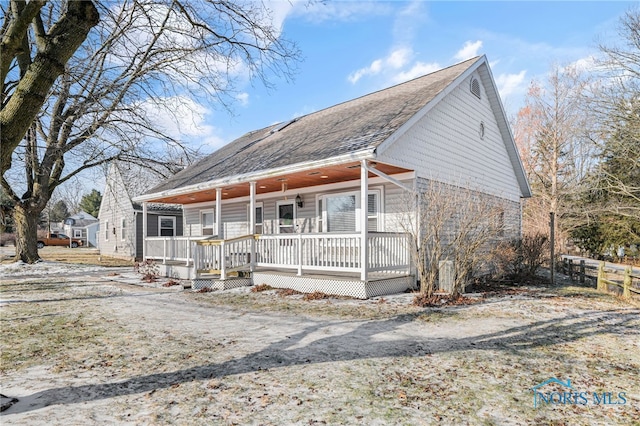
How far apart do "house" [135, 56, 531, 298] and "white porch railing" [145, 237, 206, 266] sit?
0.06 m

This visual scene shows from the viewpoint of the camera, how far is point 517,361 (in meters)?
4.60

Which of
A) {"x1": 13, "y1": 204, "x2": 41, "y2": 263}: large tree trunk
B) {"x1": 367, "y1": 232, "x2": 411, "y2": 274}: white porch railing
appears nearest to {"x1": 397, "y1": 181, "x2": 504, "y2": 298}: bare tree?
{"x1": 367, "y1": 232, "x2": 411, "y2": 274}: white porch railing

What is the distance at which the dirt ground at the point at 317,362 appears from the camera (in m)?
3.31

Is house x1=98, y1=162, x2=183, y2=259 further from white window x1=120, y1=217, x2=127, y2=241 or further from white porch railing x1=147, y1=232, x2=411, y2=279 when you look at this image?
white porch railing x1=147, y1=232, x2=411, y2=279

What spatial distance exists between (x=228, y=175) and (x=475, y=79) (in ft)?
29.8

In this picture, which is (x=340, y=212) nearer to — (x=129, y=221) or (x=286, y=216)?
(x=286, y=216)

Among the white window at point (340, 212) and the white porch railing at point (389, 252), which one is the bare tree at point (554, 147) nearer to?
the white window at point (340, 212)

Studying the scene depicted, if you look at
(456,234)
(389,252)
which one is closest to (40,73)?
(389,252)

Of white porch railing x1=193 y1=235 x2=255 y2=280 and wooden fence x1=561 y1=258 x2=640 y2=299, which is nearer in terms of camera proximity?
wooden fence x1=561 y1=258 x2=640 y2=299

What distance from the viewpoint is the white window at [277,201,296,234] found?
13.7m

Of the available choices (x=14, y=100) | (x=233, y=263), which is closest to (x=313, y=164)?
(x=233, y=263)

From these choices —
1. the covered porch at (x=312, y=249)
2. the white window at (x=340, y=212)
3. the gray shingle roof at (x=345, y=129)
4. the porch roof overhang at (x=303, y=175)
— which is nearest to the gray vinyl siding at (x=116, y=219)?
the gray shingle roof at (x=345, y=129)

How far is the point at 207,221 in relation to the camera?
17.9 m

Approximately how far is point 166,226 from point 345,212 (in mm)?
16315
